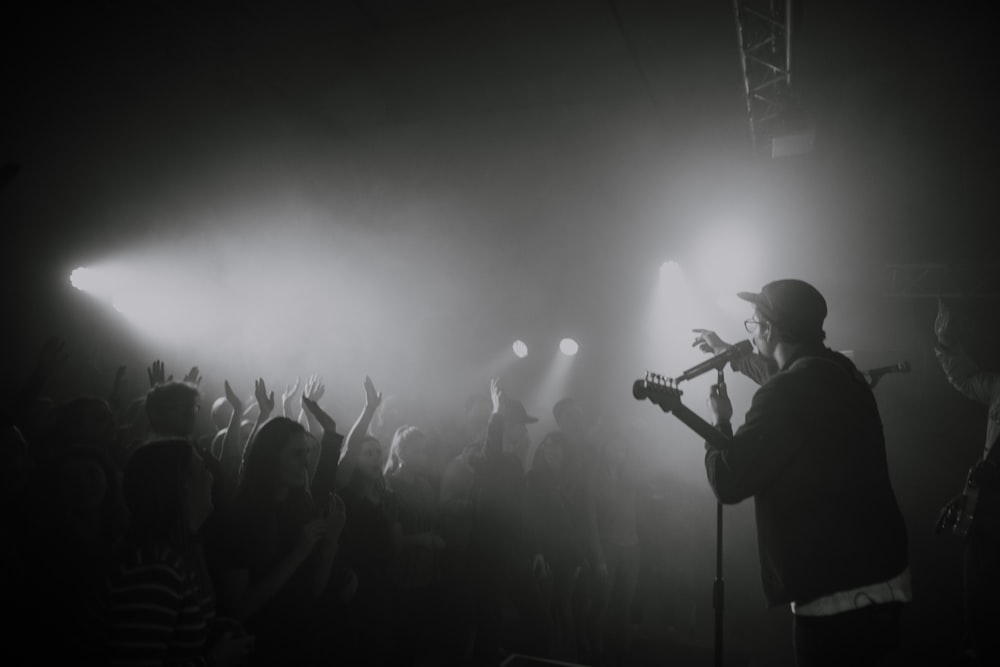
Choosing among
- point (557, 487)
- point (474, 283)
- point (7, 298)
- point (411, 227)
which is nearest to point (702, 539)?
point (557, 487)

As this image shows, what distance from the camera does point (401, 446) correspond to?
4.44 metres

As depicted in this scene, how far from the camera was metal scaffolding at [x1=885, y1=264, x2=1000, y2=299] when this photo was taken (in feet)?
19.8

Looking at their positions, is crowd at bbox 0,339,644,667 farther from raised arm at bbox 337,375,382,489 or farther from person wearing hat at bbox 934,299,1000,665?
person wearing hat at bbox 934,299,1000,665

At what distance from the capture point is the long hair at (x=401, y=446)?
4398 mm

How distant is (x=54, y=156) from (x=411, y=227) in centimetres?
440

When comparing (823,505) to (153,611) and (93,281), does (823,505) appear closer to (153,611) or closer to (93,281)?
(153,611)

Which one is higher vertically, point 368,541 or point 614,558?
point 368,541

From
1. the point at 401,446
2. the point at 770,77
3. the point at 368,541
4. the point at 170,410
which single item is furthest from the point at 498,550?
the point at 770,77

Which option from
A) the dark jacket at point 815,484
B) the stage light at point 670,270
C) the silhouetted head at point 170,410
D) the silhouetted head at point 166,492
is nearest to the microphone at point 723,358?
the dark jacket at point 815,484

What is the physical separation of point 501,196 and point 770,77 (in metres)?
3.72

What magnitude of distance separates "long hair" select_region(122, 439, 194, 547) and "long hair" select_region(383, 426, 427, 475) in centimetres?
238

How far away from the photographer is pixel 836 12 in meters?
4.46

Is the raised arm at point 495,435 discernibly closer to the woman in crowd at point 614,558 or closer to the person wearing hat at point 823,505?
the woman in crowd at point 614,558

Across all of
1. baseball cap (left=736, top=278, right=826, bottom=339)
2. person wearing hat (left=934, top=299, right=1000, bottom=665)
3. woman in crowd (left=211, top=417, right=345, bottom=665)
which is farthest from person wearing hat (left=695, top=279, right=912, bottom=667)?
person wearing hat (left=934, top=299, right=1000, bottom=665)
